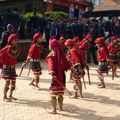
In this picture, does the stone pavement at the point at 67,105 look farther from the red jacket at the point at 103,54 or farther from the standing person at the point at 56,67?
the red jacket at the point at 103,54

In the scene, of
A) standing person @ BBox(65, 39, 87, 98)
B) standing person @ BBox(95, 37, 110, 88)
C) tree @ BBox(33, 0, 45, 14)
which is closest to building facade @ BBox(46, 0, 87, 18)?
tree @ BBox(33, 0, 45, 14)

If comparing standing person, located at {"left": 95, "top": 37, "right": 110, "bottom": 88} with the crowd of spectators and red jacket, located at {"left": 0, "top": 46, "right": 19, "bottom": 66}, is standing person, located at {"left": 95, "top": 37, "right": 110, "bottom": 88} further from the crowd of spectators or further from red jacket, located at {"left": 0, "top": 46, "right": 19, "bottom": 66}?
the crowd of spectators

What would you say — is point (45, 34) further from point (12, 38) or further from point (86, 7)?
point (86, 7)

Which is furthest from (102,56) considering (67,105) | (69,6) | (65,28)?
(69,6)

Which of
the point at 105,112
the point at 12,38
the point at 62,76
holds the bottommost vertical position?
the point at 105,112

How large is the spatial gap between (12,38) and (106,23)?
12579 mm

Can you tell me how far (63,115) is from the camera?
1016 centimetres

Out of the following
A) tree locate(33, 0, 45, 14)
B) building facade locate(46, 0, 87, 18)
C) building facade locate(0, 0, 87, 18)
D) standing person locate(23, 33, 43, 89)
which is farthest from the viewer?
building facade locate(46, 0, 87, 18)

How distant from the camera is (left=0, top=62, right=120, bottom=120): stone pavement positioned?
33.1 feet

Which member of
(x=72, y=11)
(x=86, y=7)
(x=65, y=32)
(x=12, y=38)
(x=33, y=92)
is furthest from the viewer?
(x=86, y=7)

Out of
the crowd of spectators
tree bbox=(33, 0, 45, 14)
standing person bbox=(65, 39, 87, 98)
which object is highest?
tree bbox=(33, 0, 45, 14)

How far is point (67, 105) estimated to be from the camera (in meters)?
11.3

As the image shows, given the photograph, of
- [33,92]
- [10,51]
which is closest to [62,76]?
[10,51]

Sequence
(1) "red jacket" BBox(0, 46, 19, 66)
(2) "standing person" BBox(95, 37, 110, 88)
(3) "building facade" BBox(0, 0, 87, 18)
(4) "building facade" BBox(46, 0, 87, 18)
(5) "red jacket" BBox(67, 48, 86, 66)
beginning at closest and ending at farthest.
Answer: (1) "red jacket" BBox(0, 46, 19, 66), (5) "red jacket" BBox(67, 48, 86, 66), (2) "standing person" BBox(95, 37, 110, 88), (3) "building facade" BBox(0, 0, 87, 18), (4) "building facade" BBox(46, 0, 87, 18)
